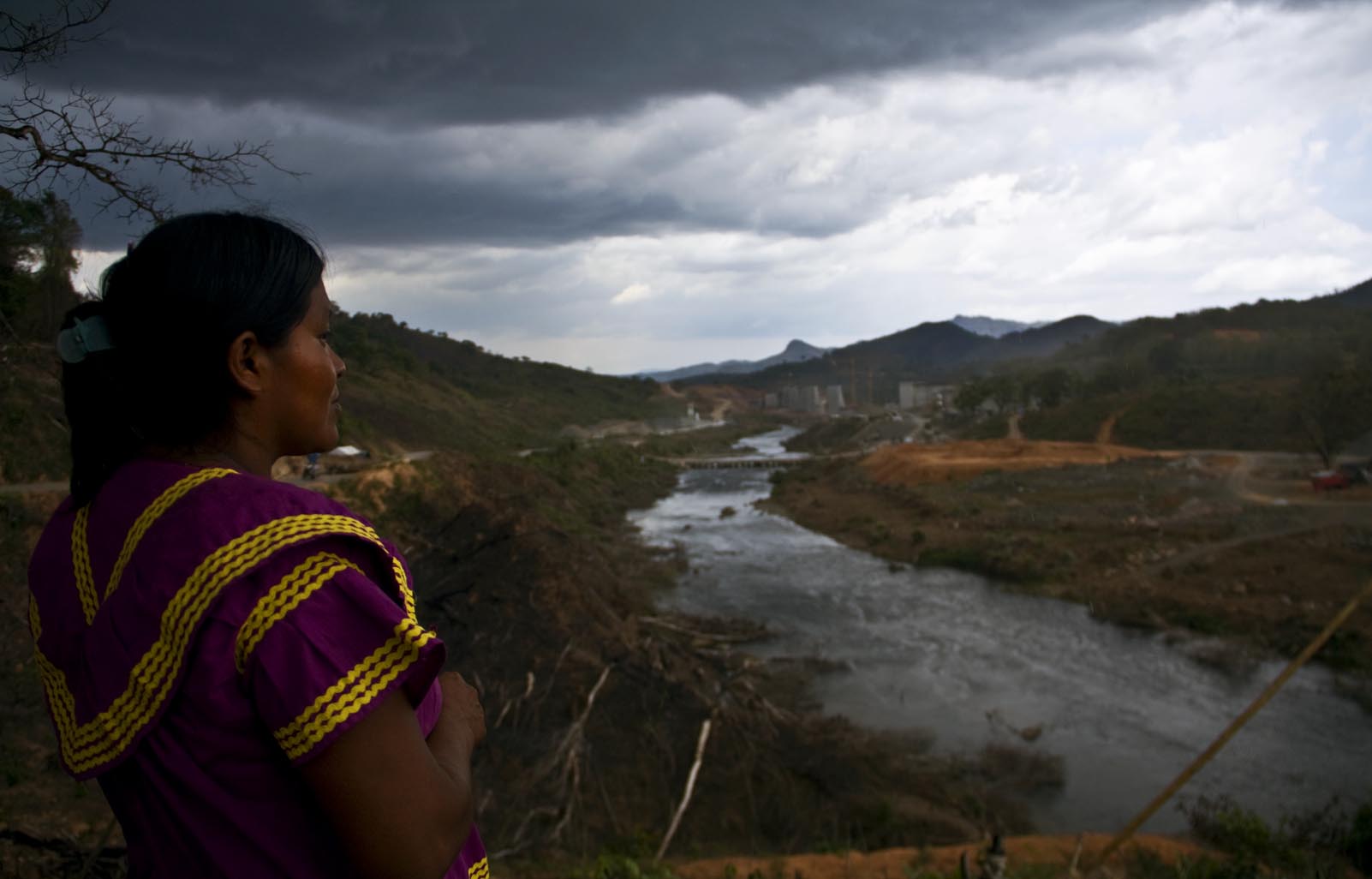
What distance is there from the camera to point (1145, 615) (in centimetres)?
1593

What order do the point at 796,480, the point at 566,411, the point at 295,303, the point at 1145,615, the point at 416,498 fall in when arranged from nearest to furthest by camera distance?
the point at 295,303
the point at 1145,615
the point at 416,498
the point at 796,480
the point at 566,411

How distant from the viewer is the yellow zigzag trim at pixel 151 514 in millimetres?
979

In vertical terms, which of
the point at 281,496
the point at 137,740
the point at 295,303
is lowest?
the point at 137,740

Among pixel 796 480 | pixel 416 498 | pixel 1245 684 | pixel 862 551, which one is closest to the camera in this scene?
pixel 1245 684

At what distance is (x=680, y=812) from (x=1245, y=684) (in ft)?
31.6

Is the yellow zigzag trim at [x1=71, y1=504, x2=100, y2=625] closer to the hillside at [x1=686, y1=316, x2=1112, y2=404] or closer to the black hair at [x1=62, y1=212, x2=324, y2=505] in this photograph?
the black hair at [x1=62, y1=212, x2=324, y2=505]

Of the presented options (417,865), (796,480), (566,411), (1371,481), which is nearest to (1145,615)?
(1371,481)

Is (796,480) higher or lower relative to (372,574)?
lower

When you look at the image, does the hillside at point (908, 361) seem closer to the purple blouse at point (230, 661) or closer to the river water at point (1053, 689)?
the river water at point (1053, 689)

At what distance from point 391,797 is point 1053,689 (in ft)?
44.7

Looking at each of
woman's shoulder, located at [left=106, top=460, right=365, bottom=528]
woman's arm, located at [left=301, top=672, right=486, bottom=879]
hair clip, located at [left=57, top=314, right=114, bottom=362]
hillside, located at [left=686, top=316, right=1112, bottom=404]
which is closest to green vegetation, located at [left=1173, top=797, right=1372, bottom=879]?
woman's arm, located at [left=301, top=672, right=486, bottom=879]

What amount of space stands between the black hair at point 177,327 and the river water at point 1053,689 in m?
9.84

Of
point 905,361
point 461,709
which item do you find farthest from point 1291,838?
point 905,361

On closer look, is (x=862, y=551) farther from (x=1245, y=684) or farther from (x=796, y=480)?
→ (x=796, y=480)
